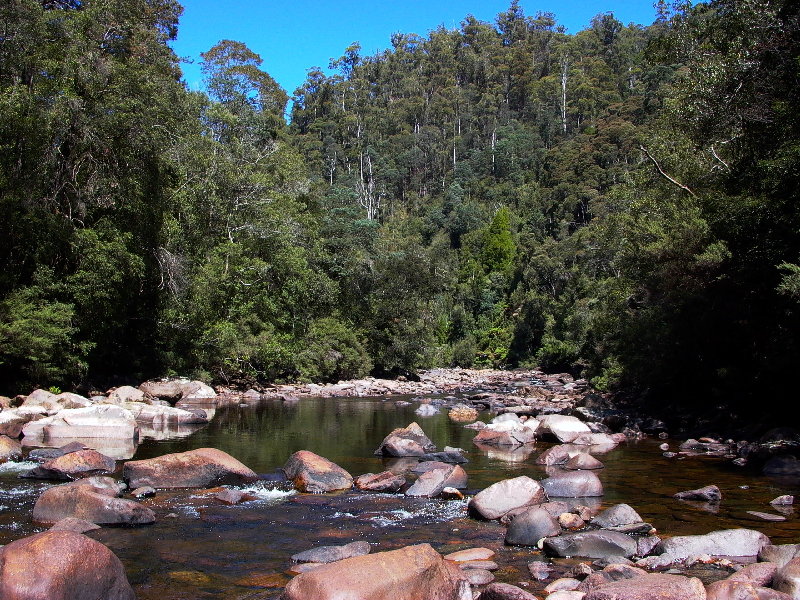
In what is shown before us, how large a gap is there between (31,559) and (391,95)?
114m

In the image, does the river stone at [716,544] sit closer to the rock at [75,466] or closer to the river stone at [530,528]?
the river stone at [530,528]

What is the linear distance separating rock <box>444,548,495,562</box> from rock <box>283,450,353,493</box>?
4.08 m

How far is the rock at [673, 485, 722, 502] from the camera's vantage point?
1052 cm

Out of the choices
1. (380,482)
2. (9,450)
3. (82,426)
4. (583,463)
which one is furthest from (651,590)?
(82,426)

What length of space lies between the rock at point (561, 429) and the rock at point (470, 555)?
9.76 meters

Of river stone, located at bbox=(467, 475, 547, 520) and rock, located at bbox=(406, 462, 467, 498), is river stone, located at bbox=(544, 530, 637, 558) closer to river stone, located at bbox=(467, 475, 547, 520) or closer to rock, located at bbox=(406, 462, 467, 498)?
river stone, located at bbox=(467, 475, 547, 520)

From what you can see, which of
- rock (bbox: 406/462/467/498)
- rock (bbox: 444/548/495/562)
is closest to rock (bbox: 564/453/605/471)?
rock (bbox: 406/462/467/498)

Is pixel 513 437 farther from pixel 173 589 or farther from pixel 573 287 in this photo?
pixel 573 287

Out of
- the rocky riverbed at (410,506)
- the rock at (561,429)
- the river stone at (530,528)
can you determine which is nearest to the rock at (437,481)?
the rocky riverbed at (410,506)

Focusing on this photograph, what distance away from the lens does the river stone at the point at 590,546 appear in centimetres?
775

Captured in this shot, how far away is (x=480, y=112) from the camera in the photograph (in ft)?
346

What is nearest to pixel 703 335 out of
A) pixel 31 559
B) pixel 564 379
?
pixel 31 559

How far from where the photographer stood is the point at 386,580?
6113mm

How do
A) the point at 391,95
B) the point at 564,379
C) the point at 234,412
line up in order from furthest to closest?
1. the point at 391,95
2. the point at 564,379
3. the point at 234,412
